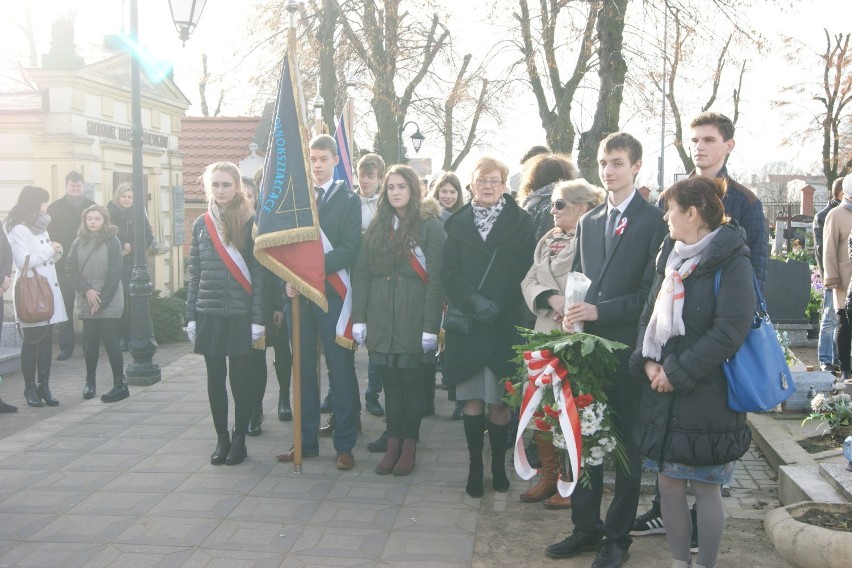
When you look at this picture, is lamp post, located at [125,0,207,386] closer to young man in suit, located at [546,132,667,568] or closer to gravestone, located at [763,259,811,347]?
young man in suit, located at [546,132,667,568]

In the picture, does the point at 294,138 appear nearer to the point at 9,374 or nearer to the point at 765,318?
the point at 765,318

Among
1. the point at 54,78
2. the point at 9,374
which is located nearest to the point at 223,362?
the point at 9,374

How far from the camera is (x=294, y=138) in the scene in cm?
584

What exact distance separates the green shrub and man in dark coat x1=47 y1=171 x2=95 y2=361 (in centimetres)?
136

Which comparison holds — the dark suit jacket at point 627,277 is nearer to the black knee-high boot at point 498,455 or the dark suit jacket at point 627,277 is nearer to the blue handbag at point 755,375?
the blue handbag at point 755,375

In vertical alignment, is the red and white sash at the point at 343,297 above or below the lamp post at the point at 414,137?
below

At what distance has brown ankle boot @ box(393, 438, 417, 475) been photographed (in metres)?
5.86

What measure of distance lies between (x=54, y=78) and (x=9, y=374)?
417 cm

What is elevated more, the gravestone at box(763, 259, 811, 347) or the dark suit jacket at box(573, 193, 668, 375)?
the dark suit jacket at box(573, 193, 668, 375)

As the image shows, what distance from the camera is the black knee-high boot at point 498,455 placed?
5.49 metres

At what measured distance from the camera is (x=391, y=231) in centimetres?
586

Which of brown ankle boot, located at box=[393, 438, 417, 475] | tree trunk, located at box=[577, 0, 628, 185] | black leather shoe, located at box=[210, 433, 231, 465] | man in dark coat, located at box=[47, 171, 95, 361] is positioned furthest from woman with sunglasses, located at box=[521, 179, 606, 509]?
man in dark coat, located at box=[47, 171, 95, 361]

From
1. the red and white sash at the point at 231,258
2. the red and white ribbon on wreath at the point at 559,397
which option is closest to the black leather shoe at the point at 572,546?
the red and white ribbon on wreath at the point at 559,397

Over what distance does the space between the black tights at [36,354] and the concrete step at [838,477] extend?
21.1 feet
